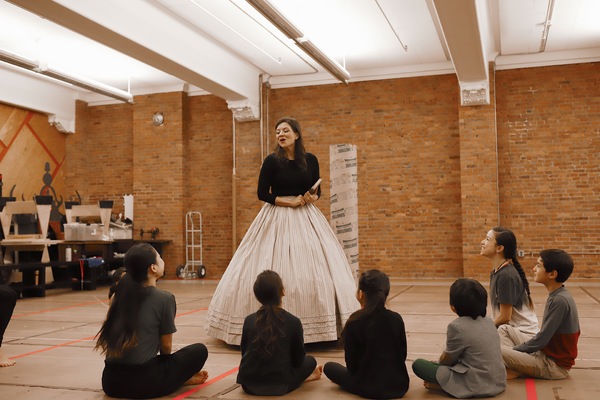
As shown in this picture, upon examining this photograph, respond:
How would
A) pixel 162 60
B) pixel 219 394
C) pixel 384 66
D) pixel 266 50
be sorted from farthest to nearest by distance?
pixel 384 66
pixel 266 50
pixel 162 60
pixel 219 394

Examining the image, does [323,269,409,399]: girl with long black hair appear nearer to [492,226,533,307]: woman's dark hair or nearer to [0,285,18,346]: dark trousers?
[492,226,533,307]: woman's dark hair

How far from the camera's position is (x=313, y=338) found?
4.81 m

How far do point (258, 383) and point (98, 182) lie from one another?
39.6ft

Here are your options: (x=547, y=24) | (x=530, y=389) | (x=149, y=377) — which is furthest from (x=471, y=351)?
(x=547, y=24)

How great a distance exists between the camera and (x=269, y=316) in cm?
353

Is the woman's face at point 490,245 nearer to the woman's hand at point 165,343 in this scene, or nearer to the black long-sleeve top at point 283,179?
the black long-sleeve top at point 283,179

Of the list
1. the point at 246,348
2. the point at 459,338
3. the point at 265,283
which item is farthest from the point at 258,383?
the point at 459,338

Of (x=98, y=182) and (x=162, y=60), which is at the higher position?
(x=162, y=60)

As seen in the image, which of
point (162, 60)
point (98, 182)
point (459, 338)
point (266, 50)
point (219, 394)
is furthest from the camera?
point (98, 182)

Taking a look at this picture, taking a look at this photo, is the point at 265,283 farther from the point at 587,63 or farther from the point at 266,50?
the point at 587,63

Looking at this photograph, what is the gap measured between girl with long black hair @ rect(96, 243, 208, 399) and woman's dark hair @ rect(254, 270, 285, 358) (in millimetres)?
504

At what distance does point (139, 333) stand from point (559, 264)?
2506 millimetres

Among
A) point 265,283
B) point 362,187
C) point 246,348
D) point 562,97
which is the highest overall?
point 562,97

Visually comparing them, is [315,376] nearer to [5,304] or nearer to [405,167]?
[5,304]
